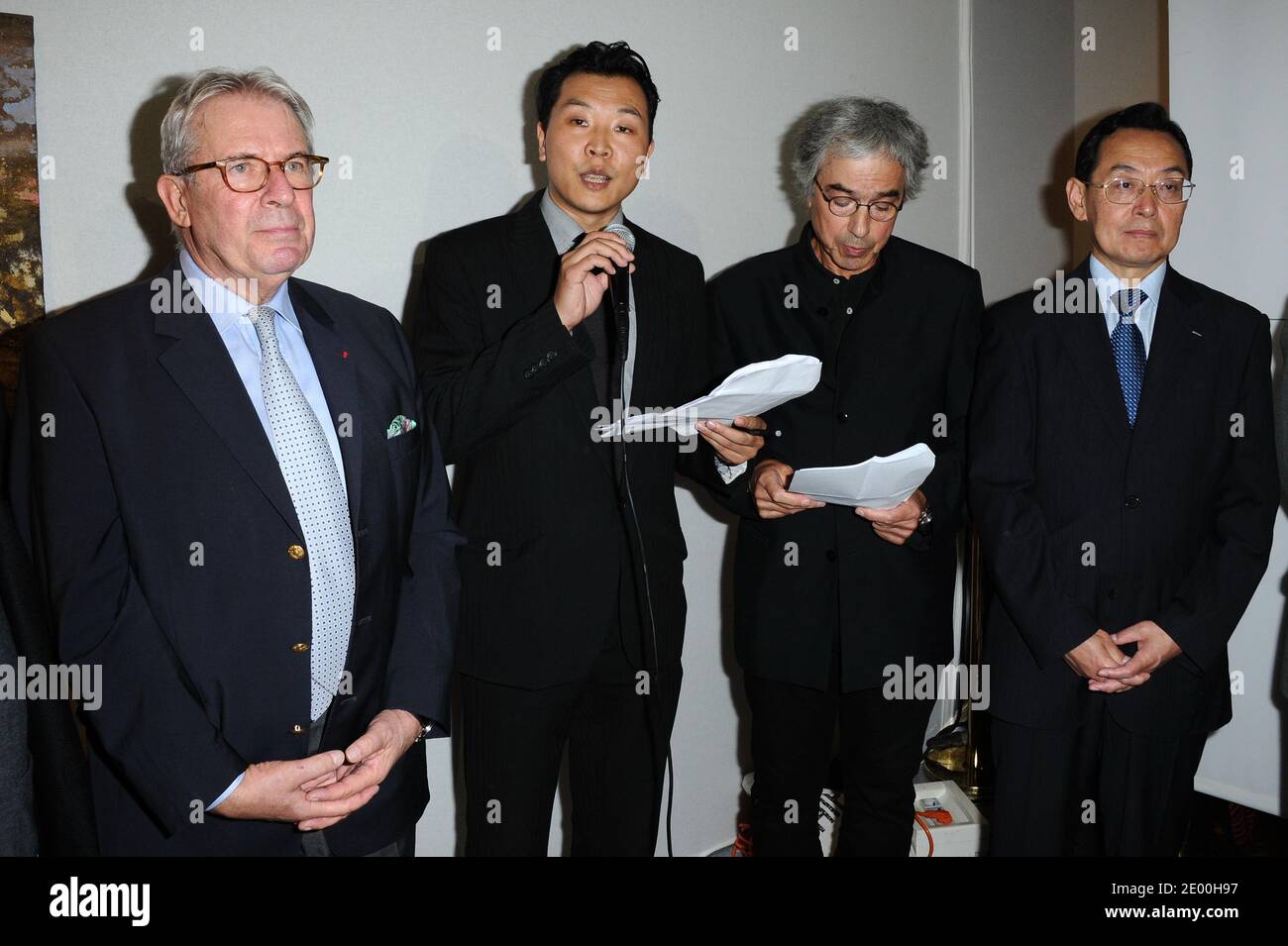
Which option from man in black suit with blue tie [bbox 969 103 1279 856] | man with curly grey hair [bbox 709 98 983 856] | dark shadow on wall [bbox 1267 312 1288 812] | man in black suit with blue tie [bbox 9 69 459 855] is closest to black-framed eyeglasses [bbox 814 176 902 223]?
man with curly grey hair [bbox 709 98 983 856]

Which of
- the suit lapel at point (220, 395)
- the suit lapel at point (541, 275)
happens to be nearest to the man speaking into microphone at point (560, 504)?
the suit lapel at point (541, 275)

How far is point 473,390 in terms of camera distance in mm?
2117

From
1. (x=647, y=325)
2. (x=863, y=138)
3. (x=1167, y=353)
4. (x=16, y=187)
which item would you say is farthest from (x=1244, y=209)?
(x=16, y=187)

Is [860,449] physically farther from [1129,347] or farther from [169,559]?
[169,559]

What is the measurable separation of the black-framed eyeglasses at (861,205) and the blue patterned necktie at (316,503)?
1288 mm

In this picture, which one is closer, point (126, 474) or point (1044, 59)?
point (126, 474)

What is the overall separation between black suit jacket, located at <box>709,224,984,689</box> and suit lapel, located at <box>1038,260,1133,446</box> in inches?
9.8

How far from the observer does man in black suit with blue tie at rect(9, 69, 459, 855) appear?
5.57 ft

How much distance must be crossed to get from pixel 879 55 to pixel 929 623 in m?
2.13

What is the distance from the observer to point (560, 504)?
7.43ft

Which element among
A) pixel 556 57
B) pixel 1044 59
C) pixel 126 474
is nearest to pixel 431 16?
pixel 556 57

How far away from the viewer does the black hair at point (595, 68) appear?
230cm

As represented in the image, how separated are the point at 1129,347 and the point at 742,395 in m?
0.99

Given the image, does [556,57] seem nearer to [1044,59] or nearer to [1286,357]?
[1286,357]
